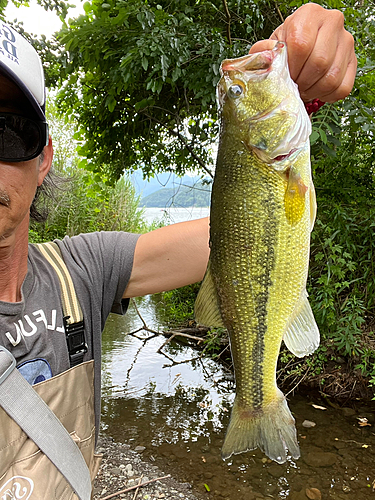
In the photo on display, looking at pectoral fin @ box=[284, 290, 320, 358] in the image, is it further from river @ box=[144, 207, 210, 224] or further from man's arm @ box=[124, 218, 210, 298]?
river @ box=[144, 207, 210, 224]

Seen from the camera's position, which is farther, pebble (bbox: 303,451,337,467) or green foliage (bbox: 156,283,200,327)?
green foliage (bbox: 156,283,200,327)

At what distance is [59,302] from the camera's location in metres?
1.70

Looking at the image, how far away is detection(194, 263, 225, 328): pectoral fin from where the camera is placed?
1.52m

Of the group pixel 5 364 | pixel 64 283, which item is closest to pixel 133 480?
pixel 64 283

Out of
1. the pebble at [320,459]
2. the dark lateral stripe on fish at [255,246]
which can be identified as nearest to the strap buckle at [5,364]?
the dark lateral stripe on fish at [255,246]

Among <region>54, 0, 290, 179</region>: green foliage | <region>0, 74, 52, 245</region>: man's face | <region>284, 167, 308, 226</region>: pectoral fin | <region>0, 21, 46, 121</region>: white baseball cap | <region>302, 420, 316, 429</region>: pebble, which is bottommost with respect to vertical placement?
<region>302, 420, 316, 429</region>: pebble

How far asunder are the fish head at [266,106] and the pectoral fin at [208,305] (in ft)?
1.57

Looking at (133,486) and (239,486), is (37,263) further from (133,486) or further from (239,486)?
(239,486)

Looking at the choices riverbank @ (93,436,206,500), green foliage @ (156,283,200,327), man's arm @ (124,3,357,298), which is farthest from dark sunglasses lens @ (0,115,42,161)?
green foliage @ (156,283,200,327)

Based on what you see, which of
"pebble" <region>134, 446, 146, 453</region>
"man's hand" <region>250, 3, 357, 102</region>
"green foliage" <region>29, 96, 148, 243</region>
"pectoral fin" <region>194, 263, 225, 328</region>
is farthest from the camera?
"green foliage" <region>29, 96, 148, 243</region>

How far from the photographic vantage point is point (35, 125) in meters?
1.53

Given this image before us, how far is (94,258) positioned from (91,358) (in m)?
0.44

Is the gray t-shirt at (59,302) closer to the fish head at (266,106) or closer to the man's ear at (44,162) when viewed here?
the man's ear at (44,162)

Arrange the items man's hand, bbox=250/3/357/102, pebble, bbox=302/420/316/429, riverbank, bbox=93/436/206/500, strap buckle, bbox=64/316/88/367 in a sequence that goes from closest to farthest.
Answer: man's hand, bbox=250/3/357/102 < strap buckle, bbox=64/316/88/367 < riverbank, bbox=93/436/206/500 < pebble, bbox=302/420/316/429
